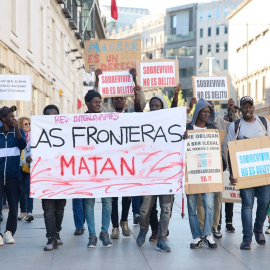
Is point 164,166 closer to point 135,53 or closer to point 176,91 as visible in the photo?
point 176,91

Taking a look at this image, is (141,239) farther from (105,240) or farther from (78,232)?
(78,232)

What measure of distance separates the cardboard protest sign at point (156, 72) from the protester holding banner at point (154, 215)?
8.31ft

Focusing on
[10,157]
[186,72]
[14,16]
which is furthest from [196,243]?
[186,72]

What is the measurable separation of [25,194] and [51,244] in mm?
3451

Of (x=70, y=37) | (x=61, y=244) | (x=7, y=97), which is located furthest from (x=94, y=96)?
(x=70, y=37)

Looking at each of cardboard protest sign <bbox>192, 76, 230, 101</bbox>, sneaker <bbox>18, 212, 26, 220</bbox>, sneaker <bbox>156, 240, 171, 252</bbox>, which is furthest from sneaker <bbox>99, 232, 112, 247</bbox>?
cardboard protest sign <bbox>192, 76, 230, 101</bbox>

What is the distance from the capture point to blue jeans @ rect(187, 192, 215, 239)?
8133mm

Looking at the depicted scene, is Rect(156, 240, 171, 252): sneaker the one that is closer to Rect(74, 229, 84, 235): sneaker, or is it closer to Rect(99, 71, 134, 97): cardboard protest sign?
Rect(74, 229, 84, 235): sneaker

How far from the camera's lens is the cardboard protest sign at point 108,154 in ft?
27.5

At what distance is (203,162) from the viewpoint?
8383mm

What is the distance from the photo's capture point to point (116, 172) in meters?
8.46

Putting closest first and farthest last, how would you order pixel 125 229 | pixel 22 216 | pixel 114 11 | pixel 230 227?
pixel 125 229 → pixel 230 227 → pixel 22 216 → pixel 114 11

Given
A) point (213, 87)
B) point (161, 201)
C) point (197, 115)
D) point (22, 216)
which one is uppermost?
point (213, 87)

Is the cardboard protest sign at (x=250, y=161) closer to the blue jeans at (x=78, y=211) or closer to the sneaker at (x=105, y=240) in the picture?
the sneaker at (x=105, y=240)
